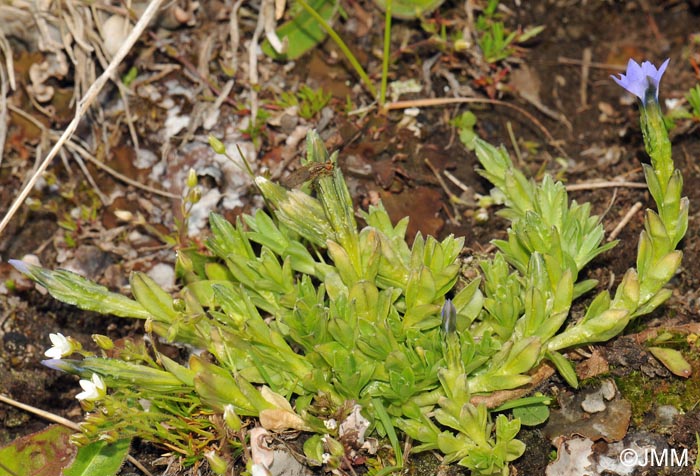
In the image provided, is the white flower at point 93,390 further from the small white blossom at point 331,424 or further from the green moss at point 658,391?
the green moss at point 658,391

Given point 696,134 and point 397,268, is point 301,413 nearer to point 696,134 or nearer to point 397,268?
point 397,268

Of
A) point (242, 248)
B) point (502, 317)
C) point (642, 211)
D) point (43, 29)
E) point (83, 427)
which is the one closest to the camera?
point (83, 427)

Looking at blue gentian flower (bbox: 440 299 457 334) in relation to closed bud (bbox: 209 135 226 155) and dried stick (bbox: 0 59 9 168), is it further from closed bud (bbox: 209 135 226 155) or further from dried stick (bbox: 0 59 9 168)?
dried stick (bbox: 0 59 9 168)

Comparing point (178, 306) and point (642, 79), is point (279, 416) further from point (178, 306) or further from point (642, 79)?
point (642, 79)

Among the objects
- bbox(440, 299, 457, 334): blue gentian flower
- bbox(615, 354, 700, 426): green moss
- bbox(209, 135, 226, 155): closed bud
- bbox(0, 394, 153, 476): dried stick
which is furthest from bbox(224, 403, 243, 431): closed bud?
bbox(615, 354, 700, 426): green moss

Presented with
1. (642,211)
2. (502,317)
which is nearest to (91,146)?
(502,317)

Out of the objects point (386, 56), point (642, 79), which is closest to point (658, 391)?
point (642, 79)
